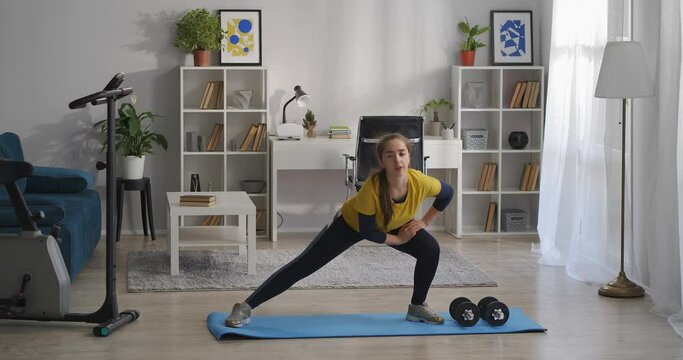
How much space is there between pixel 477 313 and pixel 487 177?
3.23 metres

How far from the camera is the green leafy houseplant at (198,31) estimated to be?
299 inches

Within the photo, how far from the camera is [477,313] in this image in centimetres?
499

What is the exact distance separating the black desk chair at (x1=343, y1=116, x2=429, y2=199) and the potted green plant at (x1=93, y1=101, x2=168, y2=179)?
1.49 m

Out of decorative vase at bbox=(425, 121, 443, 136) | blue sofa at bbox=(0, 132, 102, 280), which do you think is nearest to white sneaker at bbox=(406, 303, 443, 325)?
blue sofa at bbox=(0, 132, 102, 280)

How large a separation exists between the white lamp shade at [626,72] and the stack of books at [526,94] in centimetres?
232

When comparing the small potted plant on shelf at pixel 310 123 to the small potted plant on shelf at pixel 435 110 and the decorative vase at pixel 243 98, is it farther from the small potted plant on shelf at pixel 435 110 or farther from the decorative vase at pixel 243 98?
the small potted plant on shelf at pixel 435 110

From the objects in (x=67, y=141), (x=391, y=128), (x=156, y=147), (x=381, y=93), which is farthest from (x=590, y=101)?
(x=67, y=141)

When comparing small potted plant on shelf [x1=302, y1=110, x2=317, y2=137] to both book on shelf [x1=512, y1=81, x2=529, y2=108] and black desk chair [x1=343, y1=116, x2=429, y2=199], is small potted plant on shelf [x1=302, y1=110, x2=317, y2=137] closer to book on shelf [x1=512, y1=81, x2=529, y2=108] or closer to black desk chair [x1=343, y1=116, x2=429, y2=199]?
black desk chair [x1=343, y1=116, x2=429, y2=199]

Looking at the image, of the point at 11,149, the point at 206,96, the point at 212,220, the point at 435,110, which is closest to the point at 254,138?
the point at 206,96

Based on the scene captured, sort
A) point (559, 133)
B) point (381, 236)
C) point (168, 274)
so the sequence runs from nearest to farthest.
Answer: point (381, 236) < point (168, 274) < point (559, 133)

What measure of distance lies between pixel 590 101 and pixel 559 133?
60 centimetres

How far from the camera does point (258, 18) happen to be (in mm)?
7844

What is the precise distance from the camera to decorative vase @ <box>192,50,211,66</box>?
25.1 ft

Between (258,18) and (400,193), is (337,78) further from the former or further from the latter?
(400,193)
